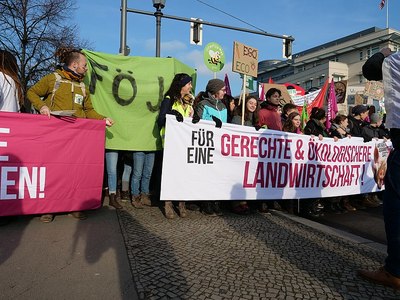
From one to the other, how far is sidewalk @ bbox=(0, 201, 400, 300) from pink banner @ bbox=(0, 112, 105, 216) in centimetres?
25

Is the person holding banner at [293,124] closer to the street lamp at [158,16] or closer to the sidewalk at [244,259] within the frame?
the sidewalk at [244,259]

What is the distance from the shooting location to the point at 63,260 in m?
3.11

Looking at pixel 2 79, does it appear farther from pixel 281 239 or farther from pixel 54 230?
pixel 281 239

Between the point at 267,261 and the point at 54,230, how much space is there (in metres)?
2.36

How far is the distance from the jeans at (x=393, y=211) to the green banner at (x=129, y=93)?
137 inches

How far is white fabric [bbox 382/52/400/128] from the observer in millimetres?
2822

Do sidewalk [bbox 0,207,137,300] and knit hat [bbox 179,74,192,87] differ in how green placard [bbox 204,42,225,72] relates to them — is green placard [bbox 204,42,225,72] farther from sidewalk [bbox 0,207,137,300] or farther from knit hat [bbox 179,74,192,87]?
sidewalk [bbox 0,207,137,300]

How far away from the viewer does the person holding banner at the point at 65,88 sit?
442cm

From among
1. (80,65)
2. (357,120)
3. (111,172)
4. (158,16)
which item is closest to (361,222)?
(357,120)

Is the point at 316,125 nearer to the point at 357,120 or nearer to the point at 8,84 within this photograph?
the point at 357,120

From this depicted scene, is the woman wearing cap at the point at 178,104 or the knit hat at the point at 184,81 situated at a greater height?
the knit hat at the point at 184,81

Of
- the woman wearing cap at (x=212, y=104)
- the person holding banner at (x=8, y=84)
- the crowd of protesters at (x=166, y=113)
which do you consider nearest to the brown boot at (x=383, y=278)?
the crowd of protesters at (x=166, y=113)

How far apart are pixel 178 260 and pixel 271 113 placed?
3609mm

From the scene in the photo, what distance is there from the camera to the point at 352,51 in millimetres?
64125
